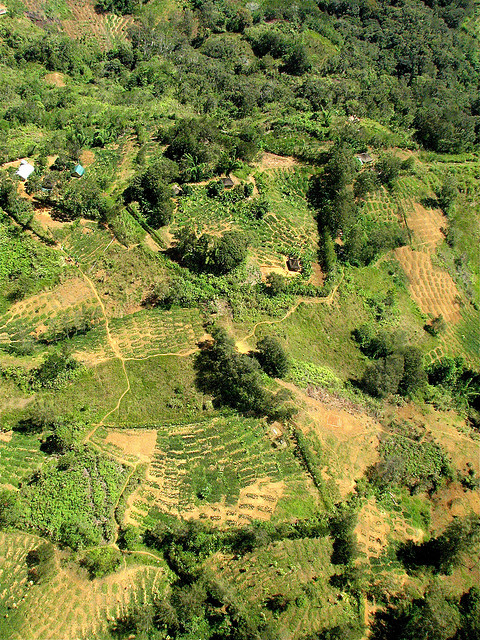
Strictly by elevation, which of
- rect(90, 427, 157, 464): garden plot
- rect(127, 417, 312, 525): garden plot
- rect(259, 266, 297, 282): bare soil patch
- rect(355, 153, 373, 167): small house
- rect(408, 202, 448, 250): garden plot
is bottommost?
rect(90, 427, 157, 464): garden plot

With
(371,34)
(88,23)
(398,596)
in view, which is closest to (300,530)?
(398,596)

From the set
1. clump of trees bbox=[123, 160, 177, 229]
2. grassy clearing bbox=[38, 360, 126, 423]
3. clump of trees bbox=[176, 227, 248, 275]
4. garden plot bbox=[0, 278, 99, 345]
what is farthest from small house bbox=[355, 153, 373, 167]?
grassy clearing bbox=[38, 360, 126, 423]

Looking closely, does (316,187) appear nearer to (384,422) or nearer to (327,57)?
(384,422)

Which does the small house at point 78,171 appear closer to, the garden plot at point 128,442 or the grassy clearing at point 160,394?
the grassy clearing at point 160,394

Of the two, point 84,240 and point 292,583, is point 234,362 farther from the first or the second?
point 84,240

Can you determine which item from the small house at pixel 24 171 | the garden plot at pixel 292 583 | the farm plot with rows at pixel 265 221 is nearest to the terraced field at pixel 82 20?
the small house at pixel 24 171

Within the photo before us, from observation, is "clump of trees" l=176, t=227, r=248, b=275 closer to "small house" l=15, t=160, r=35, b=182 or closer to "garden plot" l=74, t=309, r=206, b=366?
"garden plot" l=74, t=309, r=206, b=366
